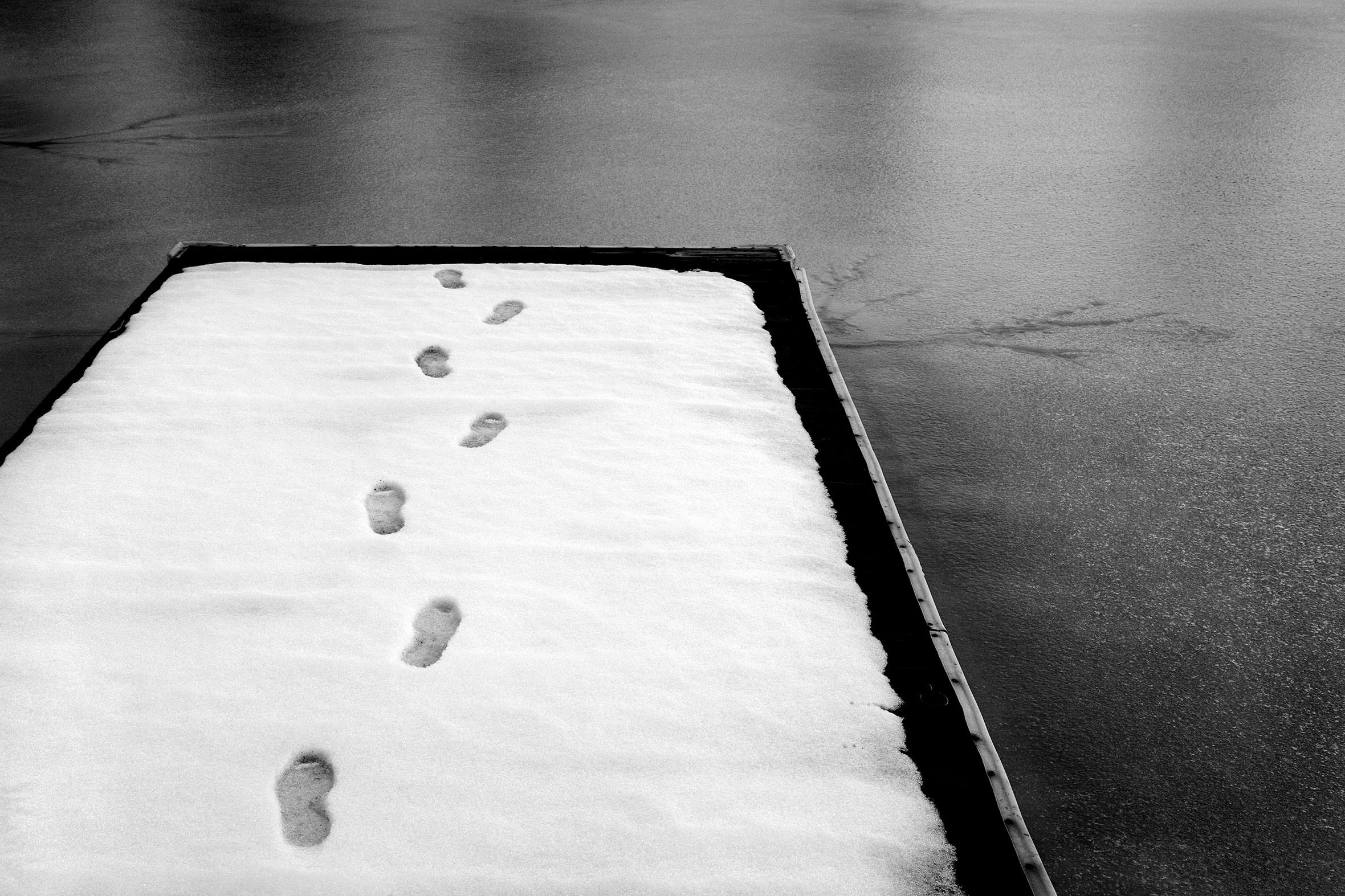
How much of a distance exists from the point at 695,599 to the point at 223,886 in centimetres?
58

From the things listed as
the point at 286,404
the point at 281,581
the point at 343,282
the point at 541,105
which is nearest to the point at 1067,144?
the point at 541,105

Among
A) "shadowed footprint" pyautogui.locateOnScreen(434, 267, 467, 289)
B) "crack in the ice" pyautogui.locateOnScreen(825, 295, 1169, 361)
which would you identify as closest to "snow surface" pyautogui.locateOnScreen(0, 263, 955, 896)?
"shadowed footprint" pyautogui.locateOnScreen(434, 267, 467, 289)

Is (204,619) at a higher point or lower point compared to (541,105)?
lower

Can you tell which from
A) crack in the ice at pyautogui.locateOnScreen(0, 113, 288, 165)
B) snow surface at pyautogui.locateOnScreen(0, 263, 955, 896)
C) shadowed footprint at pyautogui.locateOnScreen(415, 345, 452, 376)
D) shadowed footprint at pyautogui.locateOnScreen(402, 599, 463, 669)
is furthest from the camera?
crack in the ice at pyautogui.locateOnScreen(0, 113, 288, 165)

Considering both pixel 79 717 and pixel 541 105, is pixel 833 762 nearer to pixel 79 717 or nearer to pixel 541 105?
pixel 79 717

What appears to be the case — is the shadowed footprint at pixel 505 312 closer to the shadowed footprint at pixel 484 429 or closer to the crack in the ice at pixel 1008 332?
the shadowed footprint at pixel 484 429

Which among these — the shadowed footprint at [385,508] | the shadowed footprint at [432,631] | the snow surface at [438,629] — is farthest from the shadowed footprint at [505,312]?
the shadowed footprint at [432,631]

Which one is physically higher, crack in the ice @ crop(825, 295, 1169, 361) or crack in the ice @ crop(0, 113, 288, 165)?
crack in the ice @ crop(0, 113, 288, 165)

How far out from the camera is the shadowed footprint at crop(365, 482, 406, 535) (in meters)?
1.43

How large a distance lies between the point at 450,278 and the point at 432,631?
3.34ft

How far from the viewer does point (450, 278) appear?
2104mm

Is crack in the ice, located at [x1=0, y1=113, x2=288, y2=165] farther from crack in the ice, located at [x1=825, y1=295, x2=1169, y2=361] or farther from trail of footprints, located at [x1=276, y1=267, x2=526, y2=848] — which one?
crack in the ice, located at [x1=825, y1=295, x2=1169, y2=361]

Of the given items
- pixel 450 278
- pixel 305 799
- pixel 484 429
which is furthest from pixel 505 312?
pixel 305 799

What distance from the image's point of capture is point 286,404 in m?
1.69
